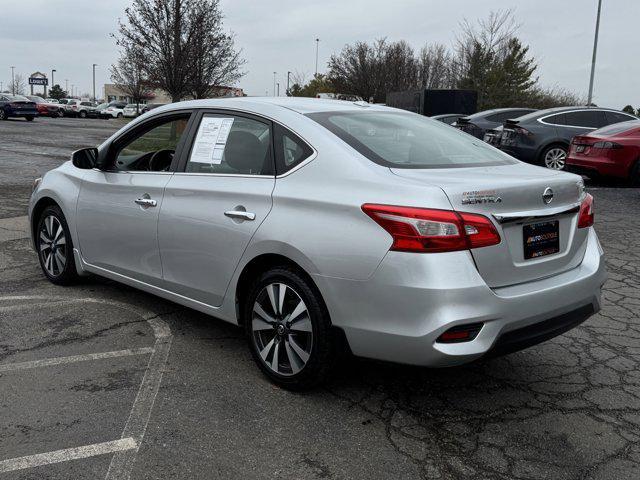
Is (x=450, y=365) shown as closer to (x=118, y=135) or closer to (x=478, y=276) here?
(x=478, y=276)

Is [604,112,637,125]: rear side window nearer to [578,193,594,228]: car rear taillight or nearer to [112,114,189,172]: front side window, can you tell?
[578,193,594,228]: car rear taillight

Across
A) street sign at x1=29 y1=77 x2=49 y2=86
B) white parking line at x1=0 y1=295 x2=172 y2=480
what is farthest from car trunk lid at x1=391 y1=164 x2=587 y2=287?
street sign at x1=29 y1=77 x2=49 y2=86

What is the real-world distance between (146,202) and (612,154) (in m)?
9.64

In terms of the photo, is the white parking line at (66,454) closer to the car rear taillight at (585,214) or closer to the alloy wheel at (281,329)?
the alloy wheel at (281,329)

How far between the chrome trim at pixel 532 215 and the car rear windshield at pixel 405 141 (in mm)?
544

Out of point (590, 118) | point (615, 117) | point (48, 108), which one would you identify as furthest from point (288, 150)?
point (48, 108)

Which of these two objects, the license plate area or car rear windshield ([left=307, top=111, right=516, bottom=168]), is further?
car rear windshield ([left=307, top=111, right=516, bottom=168])

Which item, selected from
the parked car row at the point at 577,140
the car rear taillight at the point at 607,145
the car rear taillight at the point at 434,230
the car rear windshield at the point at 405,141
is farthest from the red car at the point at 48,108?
the car rear taillight at the point at 434,230

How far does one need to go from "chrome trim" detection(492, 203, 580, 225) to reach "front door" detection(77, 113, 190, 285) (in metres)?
2.21

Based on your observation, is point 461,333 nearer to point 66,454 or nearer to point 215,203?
point 215,203

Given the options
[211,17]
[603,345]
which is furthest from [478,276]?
[211,17]

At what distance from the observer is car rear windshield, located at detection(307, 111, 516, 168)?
135 inches

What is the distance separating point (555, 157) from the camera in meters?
13.4

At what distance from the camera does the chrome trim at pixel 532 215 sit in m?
2.99
